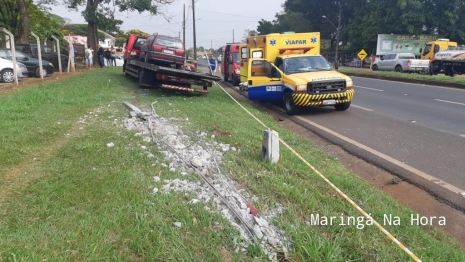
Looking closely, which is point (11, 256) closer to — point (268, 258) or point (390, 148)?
point (268, 258)

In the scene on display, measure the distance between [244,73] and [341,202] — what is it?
461 inches

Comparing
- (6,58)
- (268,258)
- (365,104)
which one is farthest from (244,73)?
(268,258)

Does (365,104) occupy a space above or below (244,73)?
below

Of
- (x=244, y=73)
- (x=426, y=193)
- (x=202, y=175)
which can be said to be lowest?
(x=426, y=193)

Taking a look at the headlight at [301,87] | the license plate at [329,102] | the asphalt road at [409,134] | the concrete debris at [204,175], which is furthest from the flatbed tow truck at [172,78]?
the concrete debris at [204,175]

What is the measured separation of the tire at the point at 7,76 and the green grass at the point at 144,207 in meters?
9.99

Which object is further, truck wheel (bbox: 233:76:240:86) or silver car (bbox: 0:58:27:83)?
truck wheel (bbox: 233:76:240:86)

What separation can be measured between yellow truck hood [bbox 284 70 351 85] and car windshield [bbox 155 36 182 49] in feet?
19.2

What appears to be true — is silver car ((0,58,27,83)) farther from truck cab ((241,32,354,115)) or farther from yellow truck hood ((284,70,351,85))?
yellow truck hood ((284,70,351,85))

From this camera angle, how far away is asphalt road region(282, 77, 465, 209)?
18.8 ft

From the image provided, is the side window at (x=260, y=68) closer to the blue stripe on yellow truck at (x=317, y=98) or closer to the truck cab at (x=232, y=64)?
the blue stripe on yellow truck at (x=317, y=98)

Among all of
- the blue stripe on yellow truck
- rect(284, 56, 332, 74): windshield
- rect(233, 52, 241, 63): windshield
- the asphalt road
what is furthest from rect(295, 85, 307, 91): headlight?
rect(233, 52, 241, 63): windshield

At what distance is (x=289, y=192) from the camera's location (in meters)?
4.51

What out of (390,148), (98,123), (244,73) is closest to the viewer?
(390,148)
